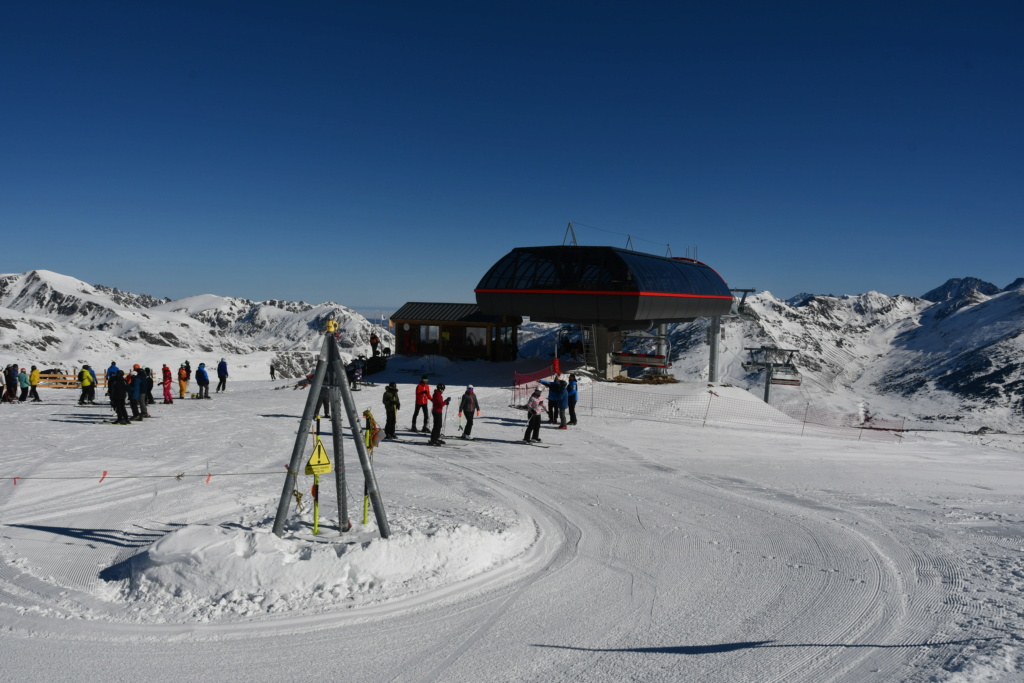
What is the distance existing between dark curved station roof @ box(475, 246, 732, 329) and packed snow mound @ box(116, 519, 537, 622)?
23.1 meters

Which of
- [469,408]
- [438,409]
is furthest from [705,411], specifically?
[438,409]

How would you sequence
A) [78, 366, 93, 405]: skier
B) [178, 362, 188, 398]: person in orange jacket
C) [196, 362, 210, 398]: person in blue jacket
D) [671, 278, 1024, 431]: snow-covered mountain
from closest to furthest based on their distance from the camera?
1. [78, 366, 93, 405]: skier
2. [196, 362, 210, 398]: person in blue jacket
3. [178, 362, 188, 398]: person in orange jacket
4. [671, 278, 1024, 431]: snow-covered mountain

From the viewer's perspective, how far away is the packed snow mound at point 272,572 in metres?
6.02

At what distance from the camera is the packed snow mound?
19.7ft

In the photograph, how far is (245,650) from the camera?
5.27m

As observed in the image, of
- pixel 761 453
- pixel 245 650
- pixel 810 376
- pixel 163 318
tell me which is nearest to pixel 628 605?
pixel 245 650

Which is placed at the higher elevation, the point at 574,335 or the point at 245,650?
the point at 574,335

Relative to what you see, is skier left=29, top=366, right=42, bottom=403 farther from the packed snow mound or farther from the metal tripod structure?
the metal tripod structure

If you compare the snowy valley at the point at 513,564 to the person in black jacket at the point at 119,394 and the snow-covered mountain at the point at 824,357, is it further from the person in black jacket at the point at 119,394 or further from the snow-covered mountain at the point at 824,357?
the snow-covered mountain at the point at 824,357

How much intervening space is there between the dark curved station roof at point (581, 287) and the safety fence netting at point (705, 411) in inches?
203

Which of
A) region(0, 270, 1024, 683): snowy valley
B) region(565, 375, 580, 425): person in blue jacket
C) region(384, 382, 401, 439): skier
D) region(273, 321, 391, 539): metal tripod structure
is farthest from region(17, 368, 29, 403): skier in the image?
region(273, 321, 391, 539): metal tripod structure

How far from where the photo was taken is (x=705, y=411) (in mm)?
22031

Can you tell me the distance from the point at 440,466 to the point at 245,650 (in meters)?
7.27

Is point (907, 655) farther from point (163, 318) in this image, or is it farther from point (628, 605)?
point (163, 318)
